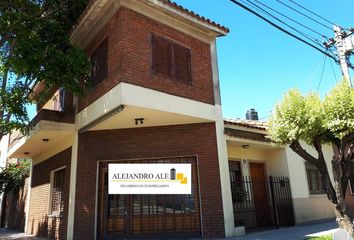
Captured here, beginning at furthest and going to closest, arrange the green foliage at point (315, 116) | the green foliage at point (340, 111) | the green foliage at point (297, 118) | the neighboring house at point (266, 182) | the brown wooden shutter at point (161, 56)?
the neighboring house at point (266, 182), the brown wooden shutter at point (161, 56), the green foliage at point (297, 118), the green foliage at point (315, 116), the green foliage at point (340, 111)

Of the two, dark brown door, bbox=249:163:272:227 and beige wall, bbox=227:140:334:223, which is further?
beige wall, bbox=227:140:334:223

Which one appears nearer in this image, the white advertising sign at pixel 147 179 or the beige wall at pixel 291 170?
the white advertising sign at pixel 147 179

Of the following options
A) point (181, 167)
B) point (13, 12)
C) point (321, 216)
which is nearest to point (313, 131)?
point (181, 167)

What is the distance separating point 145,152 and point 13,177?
11.9 metres

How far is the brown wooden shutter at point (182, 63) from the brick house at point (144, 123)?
0.11 feet

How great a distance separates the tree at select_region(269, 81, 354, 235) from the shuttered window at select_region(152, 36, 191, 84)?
3279mm

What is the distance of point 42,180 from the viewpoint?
15133mm

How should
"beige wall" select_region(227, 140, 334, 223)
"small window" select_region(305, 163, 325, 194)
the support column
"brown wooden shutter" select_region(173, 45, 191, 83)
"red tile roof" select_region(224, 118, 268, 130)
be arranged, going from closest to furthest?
the support column
"brown wooden shutter" select_region(173, 45, 191, 83)
"red tile roof" select_region(224, 118, 268, 130)
"beige wall" select_region(227, 140, 334, 223)
"small window" select_region(305, 163, 325, 194)

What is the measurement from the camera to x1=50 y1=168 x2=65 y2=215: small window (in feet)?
41.8

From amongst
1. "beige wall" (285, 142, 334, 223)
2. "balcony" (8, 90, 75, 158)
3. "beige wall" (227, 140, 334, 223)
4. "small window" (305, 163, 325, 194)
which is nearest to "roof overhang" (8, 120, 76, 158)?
"balcony" (8, 90, 75, 158)

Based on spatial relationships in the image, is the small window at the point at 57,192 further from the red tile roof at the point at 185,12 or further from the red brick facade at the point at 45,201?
the red tile roof at the point at 185,12

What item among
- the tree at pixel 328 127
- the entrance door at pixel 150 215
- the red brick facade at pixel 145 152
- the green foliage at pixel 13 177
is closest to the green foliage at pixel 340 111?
the tree at pixel 328 127

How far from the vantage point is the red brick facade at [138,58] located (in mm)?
9797

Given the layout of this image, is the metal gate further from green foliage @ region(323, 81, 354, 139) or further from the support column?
the support column
